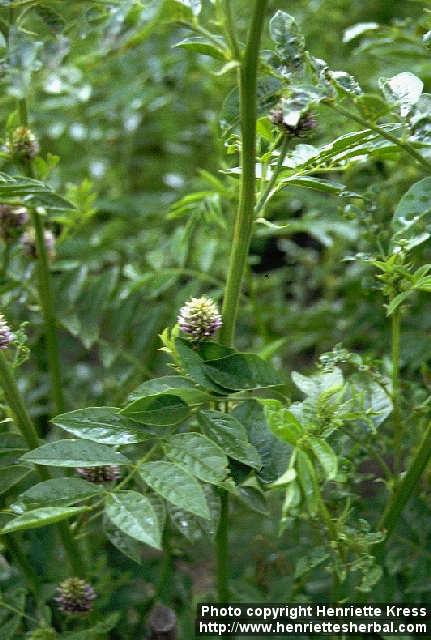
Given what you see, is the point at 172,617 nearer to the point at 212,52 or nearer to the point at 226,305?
the point at 226,305

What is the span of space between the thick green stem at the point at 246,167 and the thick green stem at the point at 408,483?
24 cm

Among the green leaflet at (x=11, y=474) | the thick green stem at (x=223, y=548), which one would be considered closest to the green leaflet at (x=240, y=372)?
the thick green stem at (x=223, y=548)

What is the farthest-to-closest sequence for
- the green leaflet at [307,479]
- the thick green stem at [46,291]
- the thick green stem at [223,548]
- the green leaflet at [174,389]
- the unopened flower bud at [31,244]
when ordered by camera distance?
the unopened flower bud at [31,244] → the thick green stem at [46,291] → the thick green stem at [223,548] → the green leaflet at [174,389] → the green leaflet at [307,479]

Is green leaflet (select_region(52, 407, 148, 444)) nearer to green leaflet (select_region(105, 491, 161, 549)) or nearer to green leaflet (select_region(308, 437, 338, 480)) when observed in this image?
green leaflet (select_region(105, 491, 161, 549))

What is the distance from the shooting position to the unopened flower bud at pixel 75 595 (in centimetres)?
98

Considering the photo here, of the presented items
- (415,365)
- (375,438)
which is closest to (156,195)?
(415,365)

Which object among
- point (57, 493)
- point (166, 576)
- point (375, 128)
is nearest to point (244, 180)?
point (375, 128)

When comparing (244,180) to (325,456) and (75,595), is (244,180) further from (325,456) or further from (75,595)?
(75,595)

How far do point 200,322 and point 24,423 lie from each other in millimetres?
226

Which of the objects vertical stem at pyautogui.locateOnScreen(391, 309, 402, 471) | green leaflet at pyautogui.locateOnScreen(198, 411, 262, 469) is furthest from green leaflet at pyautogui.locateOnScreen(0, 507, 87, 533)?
vertical stem at pyautogui.locateOnScreen(391, 309, 402, 471)

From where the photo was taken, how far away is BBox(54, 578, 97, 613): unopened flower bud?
98 cm

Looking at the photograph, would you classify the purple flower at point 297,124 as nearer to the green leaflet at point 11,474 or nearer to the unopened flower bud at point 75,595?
the green leaflet at point 11,474

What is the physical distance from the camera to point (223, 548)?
37.7 inches

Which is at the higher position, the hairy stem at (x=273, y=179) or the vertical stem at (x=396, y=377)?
the hairy stem at (x=273, y=179)
